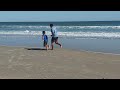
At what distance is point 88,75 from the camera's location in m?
10.3

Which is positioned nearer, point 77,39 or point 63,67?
point 63,67

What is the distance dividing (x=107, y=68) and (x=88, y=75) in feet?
5.58

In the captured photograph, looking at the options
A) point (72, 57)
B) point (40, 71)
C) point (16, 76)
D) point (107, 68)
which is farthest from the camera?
point (72, 57)

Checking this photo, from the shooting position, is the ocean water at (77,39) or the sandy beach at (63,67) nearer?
the sandy beach at (63,67)

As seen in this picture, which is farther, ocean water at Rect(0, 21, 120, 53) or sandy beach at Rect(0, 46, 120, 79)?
ocean water at Rect(0, 21, 120, 53)
